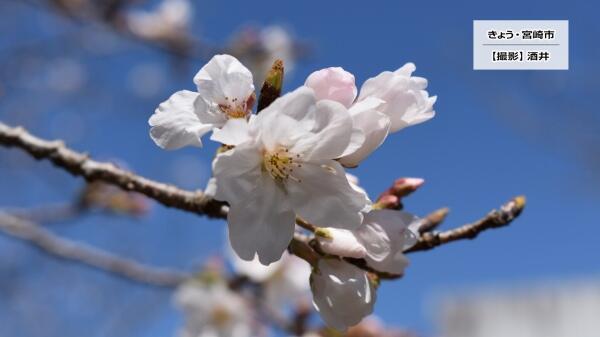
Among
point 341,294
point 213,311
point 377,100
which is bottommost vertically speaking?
point 213,311

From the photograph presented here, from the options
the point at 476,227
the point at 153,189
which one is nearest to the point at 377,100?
the point at 476,227

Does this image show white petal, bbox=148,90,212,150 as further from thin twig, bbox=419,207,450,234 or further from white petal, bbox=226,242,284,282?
white petal, bbox=226,242,284,282

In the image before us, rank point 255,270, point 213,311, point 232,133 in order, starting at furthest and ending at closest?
point 255,270 < point 213,311 < point 232,133

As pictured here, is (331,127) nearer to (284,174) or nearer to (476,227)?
(284,174)

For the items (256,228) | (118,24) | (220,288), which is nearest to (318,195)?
(256,228)

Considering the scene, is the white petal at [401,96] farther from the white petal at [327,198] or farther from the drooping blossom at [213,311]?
the drooping blossom at [213,311]

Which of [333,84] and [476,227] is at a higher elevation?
[333,84]
